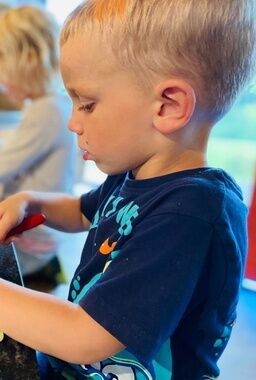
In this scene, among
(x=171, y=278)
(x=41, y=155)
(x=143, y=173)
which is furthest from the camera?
(x=41, y=155)

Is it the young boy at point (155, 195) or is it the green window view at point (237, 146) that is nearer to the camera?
the young boy at point (155, 195)

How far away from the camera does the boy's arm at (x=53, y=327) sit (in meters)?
0.52

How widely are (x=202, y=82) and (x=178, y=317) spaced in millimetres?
241

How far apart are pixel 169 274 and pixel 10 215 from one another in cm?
30

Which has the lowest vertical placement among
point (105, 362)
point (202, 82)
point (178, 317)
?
point (105, 362)

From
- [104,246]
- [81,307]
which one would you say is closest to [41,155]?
[104,246]

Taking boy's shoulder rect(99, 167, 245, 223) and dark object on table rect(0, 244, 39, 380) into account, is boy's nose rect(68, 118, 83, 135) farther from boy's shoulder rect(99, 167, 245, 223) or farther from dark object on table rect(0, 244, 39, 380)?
dark object on table rect(0, 244, 39, 380)

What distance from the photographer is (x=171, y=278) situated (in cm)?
51

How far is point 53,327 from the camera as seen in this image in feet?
1.73

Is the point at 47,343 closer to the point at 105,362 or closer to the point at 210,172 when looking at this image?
the point at 105,362

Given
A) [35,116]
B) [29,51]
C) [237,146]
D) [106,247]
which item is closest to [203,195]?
[106,247]

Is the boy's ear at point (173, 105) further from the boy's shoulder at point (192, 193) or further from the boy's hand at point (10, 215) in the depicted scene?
the boy's hand at point (10, 215)

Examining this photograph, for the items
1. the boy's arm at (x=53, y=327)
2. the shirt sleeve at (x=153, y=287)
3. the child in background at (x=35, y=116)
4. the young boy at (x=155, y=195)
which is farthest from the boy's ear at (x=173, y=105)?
the child in background at (x=35, y=116)

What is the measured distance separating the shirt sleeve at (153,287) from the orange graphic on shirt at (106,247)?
0.08 m
